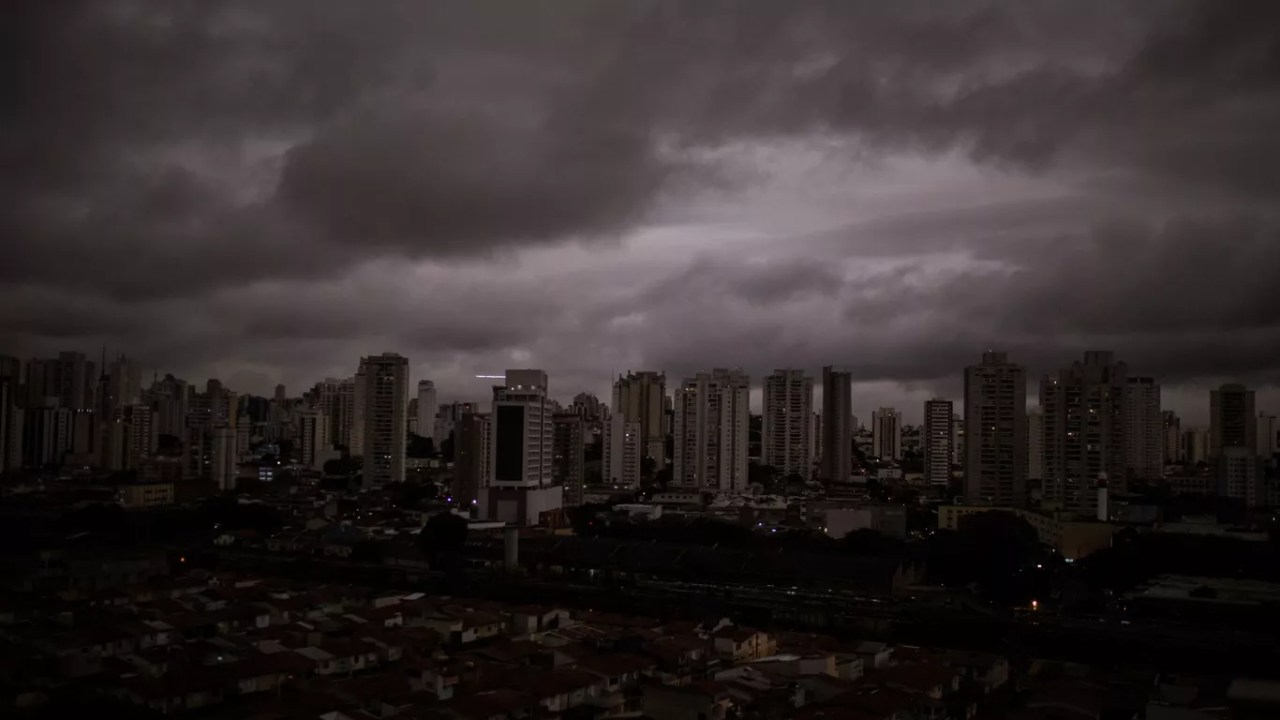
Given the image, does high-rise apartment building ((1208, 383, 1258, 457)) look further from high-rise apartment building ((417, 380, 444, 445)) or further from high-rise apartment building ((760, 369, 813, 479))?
high-rise apartment building ((417, 380, 444, 445))

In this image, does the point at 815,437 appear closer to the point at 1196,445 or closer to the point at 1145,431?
the point at 1145,431

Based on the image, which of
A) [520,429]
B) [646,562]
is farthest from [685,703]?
[520,429]

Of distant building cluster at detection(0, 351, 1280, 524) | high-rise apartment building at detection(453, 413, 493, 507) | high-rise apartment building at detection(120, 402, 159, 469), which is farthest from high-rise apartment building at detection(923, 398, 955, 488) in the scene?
high-rise apartment building at detection(120, 402, 159, 469)

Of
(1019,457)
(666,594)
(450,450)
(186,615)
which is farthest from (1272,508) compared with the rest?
(450,450)

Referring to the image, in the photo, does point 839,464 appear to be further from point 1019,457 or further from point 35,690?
point 35,690

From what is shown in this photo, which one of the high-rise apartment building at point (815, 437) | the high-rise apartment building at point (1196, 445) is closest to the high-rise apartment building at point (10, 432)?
the high-rise apartment building at point (815, 437)

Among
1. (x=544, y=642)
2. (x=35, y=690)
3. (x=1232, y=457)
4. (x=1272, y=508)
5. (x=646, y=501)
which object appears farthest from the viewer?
(x=646, y=501)
